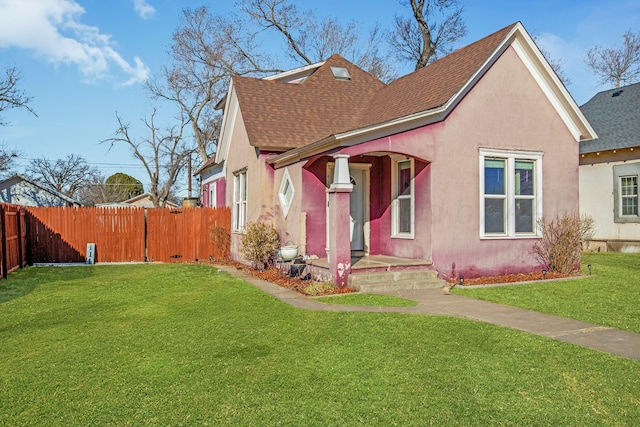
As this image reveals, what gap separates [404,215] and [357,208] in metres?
1.55

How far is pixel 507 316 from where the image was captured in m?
7.38

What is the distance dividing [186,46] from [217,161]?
18.4 metres

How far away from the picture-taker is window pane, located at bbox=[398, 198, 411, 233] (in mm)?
11656

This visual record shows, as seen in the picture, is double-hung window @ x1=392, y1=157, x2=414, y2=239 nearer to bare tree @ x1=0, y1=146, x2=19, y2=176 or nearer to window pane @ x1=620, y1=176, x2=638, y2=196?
window pane @ x1=620, y1=176, x2=638, y2=196

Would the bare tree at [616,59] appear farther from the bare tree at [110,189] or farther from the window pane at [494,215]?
the bare tree at [110,189]

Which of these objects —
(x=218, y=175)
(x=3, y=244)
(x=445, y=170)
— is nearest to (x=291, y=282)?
(x=445, y=170)

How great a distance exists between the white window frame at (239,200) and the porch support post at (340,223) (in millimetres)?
6298

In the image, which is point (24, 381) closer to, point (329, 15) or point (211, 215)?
point (211, 215)

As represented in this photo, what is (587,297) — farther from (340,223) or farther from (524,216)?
(340,223)

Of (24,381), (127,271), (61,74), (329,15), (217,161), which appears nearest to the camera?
(24,381)

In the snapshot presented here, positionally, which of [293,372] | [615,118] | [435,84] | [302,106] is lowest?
[293,372]

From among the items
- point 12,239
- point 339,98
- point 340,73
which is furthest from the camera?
point 340,73

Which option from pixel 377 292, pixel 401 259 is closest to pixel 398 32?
pixel 401 259

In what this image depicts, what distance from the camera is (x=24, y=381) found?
4715mm
